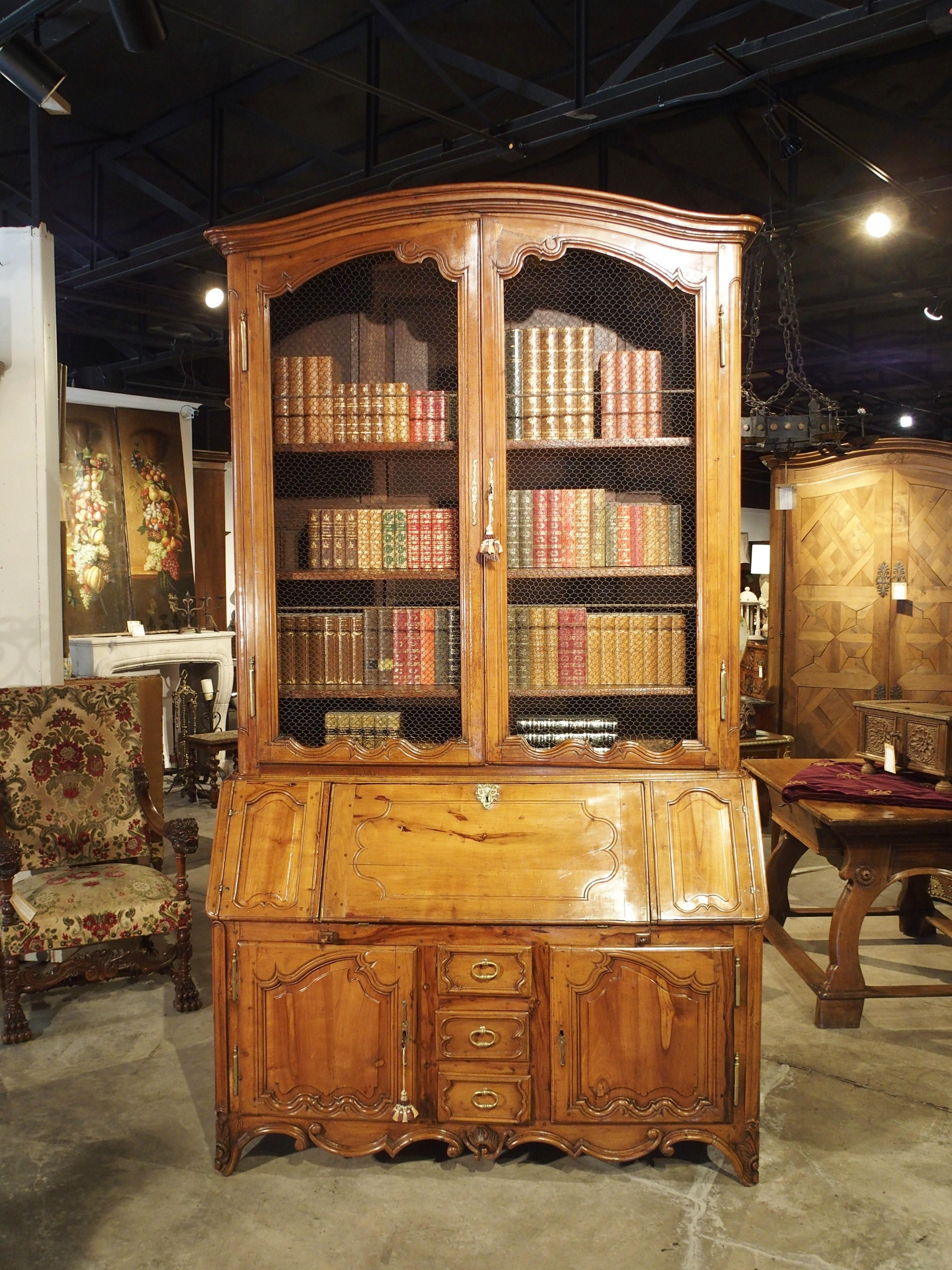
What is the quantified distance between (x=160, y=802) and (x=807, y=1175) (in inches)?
141

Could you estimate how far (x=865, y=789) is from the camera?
3594mm

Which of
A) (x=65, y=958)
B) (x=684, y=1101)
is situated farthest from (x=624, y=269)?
(x=65, y=958)

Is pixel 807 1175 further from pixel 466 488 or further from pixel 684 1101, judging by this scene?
pixel 466 488

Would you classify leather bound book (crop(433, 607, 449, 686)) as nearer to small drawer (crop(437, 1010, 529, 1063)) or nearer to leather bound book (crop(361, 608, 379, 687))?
leather bound book (crop(361, 608, 379, 687))

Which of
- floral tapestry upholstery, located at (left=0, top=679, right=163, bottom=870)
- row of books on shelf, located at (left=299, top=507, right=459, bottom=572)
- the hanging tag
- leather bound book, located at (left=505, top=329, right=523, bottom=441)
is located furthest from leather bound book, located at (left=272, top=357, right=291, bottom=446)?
the hanging tag

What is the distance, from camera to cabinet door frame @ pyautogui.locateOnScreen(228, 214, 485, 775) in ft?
8.70

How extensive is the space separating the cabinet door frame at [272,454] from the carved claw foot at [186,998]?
1327 mm

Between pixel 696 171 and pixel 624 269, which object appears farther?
pixel 696 171

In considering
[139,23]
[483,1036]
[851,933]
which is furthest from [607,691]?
[139,23]

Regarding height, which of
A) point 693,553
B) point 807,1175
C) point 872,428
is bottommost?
point 807,1175

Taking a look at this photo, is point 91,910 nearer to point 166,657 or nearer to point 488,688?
point 488,688

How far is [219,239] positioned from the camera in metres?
2.69

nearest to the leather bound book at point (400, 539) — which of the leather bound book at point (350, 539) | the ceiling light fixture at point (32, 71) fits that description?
the leather bound book at point (350, 539)

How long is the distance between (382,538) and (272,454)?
39 centimetres
